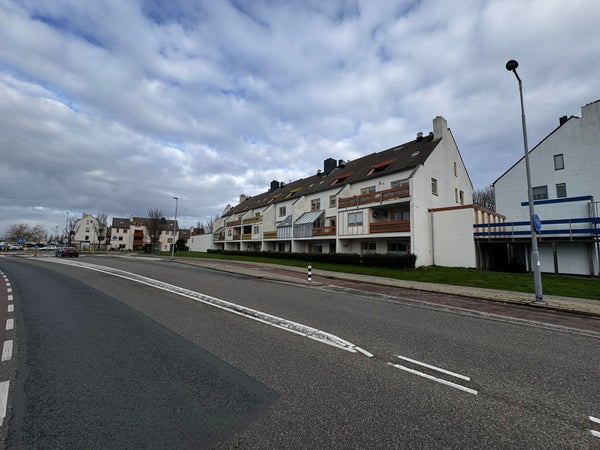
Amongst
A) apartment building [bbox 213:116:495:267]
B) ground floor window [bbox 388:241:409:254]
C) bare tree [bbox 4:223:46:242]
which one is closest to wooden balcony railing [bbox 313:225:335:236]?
apartment building [bbox 213:116:495:267]

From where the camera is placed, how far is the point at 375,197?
25781mm

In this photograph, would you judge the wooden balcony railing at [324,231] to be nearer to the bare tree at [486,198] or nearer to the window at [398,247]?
the window at [398,247]

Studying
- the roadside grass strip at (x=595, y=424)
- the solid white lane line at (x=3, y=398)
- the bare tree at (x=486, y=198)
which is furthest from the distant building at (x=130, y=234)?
the roadside grass strip at (x=595, y=424)

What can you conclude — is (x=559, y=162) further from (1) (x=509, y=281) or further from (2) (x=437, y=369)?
(2) (x=437, y=369)

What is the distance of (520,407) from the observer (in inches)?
134

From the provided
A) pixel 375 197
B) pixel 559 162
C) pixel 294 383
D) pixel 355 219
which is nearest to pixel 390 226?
pixel 375 197

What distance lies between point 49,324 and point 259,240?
36859 mm

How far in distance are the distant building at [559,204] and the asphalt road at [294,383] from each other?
1651 cm

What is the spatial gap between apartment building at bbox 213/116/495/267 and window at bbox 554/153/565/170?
7.16 metres

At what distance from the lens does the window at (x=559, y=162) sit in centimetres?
2570

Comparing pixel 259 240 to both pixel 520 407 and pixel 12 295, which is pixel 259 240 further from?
pixel 520 407

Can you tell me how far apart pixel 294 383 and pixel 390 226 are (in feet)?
71.2

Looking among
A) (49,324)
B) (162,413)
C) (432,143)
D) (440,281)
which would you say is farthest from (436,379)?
(432,143)

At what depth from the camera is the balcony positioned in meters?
23.6
